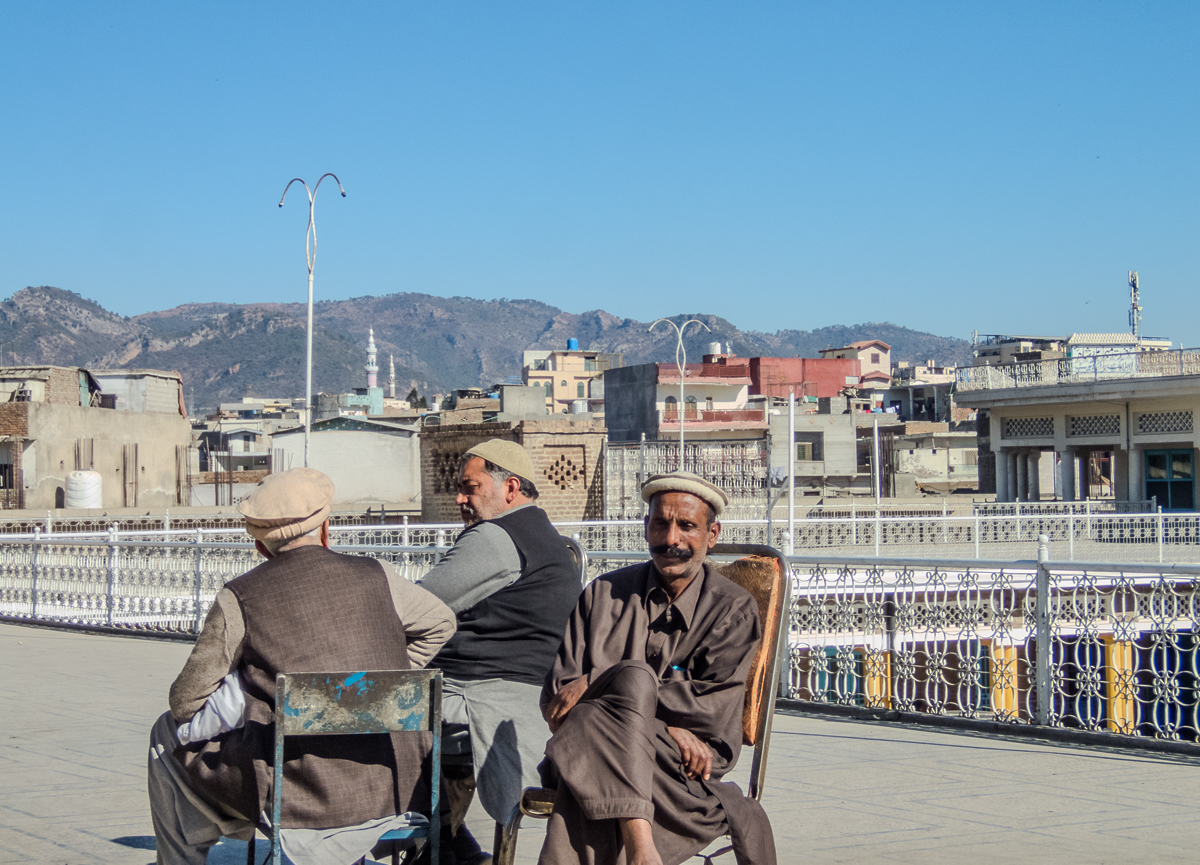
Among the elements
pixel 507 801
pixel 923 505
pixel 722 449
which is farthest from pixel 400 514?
pixel 507 801

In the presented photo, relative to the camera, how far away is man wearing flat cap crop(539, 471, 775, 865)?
3.15 metres

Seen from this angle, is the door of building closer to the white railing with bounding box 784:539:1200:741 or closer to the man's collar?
the white railing with bounding box 784:539:1200:741

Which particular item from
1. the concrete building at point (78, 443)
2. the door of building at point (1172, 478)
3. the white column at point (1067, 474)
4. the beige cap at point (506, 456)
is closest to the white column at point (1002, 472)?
the white column at point (1067, 474)

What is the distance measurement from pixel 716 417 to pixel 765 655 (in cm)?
5280

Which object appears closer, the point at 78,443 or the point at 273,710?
the point at 273,710

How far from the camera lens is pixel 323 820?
329 centimetres

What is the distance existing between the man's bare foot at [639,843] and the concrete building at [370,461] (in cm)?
3914

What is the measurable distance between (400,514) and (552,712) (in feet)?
87.6

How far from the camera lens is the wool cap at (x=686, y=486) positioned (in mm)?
3676

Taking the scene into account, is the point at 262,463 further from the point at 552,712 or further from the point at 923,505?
the point at 552,712

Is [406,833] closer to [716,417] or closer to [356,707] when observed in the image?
[356,707]

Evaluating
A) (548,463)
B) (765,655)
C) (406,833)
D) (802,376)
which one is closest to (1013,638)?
(765,655)

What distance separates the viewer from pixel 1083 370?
35625 mm

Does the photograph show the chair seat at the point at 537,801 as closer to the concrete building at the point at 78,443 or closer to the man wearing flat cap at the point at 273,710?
the man wearing flat cap at the point at 273,710
